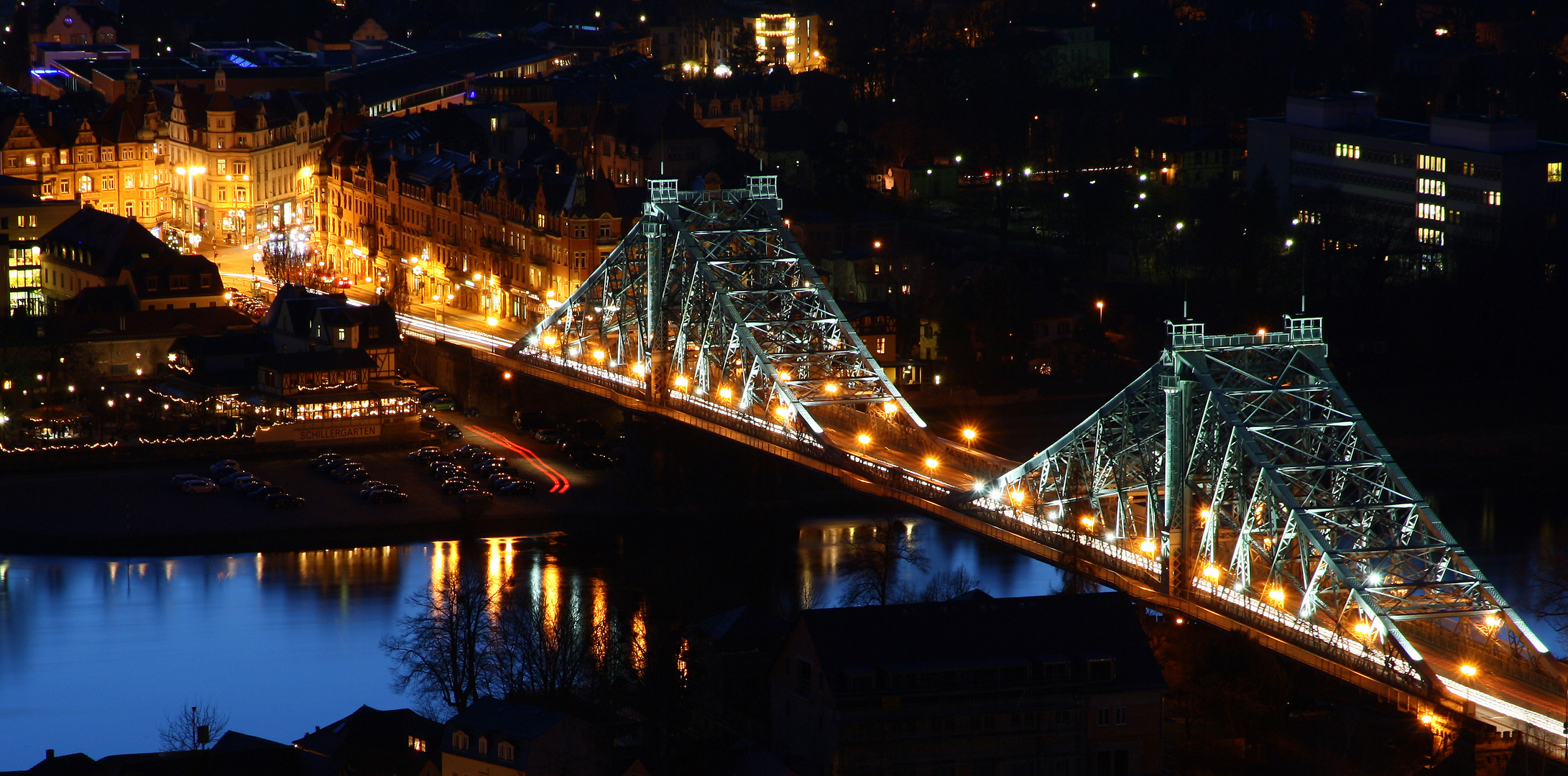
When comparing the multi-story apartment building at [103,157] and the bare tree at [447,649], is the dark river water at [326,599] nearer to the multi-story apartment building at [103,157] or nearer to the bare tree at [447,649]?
the bare tree at [447,649]

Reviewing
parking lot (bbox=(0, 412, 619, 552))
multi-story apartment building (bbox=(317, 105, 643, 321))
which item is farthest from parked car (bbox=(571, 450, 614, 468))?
multi-story apartment building (bbox=(317, 105, 643, 321))

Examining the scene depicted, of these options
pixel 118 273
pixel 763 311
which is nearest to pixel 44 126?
pixel 118 273

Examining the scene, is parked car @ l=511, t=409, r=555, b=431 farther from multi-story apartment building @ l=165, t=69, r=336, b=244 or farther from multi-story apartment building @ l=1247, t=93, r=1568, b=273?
multi-story apartment building @ l=1247, t=93, r=1568, b=273

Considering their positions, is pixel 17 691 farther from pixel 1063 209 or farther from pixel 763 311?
pixel 1063 209

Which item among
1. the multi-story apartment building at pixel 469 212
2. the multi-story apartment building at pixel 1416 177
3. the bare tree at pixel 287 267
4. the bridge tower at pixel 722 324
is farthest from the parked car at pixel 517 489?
the multi-story apartment building at pixel 1416 177

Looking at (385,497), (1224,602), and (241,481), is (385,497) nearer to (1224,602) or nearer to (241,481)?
(241,481)
